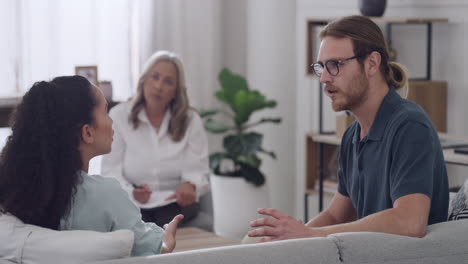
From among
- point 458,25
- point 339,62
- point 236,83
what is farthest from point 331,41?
point 236,83

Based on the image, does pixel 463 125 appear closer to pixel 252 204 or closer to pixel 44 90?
pixel 252 204

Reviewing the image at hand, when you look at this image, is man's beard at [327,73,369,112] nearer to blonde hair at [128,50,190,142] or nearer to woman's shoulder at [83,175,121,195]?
woman's shoulder at [83,175,121,195]

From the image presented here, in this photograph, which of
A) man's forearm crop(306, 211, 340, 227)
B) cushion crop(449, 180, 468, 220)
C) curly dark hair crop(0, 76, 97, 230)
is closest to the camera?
curly dark hair crop(0, 76, 97, 230)

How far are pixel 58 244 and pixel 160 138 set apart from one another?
82.3 inches

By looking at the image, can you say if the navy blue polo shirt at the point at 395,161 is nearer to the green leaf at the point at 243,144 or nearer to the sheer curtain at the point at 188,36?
the green leaf at the point at 243,144

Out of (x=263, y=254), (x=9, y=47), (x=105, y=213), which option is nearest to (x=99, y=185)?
(x=105, y=213)

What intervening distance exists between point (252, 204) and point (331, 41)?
291 cm

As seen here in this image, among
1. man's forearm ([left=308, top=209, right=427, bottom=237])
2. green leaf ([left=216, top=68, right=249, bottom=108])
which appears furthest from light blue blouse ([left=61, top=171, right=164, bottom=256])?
green leaf ([left=216, top=68, right=249, bottom=108])

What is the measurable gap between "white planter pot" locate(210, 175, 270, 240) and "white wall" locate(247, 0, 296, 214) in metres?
0.38

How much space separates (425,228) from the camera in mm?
1762

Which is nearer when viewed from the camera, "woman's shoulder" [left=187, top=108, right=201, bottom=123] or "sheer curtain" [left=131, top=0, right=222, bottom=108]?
"woman's shoulder" [left=187, top=108, right=201, bottom=123]

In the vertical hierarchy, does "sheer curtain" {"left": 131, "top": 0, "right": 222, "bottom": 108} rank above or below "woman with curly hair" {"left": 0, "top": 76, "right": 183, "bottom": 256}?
above

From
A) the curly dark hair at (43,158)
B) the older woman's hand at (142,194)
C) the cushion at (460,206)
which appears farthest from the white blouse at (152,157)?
the curly dark hair at (43,158)

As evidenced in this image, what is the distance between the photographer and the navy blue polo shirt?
1867 mm
